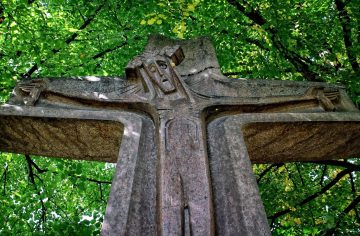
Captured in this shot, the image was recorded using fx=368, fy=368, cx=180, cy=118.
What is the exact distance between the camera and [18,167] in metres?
8.34

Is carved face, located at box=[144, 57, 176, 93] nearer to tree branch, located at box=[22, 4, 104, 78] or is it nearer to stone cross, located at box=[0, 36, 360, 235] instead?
stone cross, located at box=[0, 36, 360, 235]

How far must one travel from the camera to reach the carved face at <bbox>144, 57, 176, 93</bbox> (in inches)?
150

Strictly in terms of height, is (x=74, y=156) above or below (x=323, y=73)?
below

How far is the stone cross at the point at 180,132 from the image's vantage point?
2.57 meters

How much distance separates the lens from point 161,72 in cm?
395

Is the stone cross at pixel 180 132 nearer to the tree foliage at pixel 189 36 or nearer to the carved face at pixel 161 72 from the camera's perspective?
the carved face at pixel 161 72

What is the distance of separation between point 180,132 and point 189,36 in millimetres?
4865

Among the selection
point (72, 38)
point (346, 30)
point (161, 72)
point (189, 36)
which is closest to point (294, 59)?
point (346, 30)

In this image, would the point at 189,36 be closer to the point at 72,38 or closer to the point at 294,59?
the point at 294,59

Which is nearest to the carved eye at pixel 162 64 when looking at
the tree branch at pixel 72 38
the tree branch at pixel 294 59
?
the tree branch at pixel 294 59

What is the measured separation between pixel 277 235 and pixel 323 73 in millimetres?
2916

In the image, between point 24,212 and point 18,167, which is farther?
point 18,167

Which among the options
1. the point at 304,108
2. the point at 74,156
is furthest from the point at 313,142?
the point at 74,156

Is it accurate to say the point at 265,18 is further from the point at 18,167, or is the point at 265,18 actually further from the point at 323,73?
the point at 18,167
